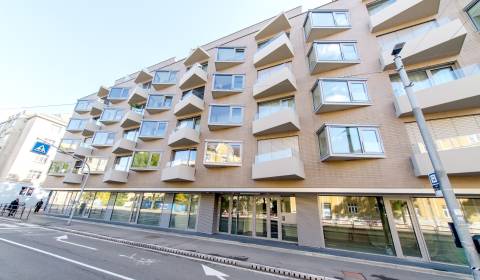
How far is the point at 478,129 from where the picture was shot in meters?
8.67

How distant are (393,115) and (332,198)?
5.84 m

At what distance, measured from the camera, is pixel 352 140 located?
412 inches

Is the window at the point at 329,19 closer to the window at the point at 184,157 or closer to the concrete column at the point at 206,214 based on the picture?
the window at the point at 184,157

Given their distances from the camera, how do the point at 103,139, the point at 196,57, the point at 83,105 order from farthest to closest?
the point at 83,105
the point at 103,139
the point at 196,57

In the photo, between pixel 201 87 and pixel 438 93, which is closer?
pixel 438 93

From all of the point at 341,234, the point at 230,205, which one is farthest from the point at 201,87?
the point at 341,234

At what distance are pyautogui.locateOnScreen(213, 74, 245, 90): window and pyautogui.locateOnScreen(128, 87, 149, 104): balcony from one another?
10.9 metres

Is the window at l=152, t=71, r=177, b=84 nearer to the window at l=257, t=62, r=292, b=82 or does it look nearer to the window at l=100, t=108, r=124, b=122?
the window at l=100, t=108, r=124, b=122

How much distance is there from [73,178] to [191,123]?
17.1m

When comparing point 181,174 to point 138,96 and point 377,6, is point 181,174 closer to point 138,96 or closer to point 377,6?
point 138,96

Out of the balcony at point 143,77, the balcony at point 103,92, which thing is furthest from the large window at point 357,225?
the balcony at point 103,92

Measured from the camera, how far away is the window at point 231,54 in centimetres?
1797

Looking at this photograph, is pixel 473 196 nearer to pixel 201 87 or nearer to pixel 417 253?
pixel 417 253

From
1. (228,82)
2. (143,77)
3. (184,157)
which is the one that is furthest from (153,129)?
(143,77)
